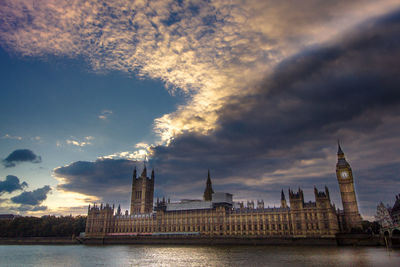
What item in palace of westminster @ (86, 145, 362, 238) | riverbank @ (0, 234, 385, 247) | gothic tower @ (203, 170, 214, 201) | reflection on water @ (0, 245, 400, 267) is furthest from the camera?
gothic tower @ (203, 170, 214, 201)

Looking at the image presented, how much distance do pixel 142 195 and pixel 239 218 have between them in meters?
79.7

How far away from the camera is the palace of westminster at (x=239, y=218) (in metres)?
116

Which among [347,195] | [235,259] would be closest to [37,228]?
[235,259]

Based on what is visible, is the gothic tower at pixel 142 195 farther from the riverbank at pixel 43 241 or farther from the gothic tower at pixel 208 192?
the riverbank at pixel 43 241

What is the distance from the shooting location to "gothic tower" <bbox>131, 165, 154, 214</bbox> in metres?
188

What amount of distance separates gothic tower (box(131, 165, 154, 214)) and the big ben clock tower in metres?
115

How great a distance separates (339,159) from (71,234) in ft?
477

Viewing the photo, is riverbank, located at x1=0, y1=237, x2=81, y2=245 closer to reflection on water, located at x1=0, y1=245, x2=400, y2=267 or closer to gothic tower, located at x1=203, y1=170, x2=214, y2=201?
reflection on water, located at x1=0, y1=245, x2=400, y2=267

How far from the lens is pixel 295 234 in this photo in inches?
4577

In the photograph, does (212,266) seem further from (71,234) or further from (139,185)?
(139,185)

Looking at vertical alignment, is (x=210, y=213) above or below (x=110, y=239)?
above

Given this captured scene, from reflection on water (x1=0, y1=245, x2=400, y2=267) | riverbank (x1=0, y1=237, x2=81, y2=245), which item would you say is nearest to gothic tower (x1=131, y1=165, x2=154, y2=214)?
riverbank (x1=0, y1=237, x2=81, y2=245)

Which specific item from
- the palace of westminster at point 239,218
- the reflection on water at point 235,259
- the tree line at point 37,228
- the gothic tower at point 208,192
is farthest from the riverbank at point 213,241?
the gothic tower at point 208,192

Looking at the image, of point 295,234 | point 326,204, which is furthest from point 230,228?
point 326,204
